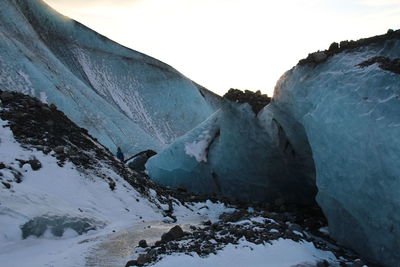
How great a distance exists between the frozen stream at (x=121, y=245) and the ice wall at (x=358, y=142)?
2459mm

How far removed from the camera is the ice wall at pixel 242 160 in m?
11.3

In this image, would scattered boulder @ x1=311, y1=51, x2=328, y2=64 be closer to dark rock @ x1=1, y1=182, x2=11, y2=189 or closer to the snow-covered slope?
dark rock @ x1=1, y1=182, x2=11, y2=189

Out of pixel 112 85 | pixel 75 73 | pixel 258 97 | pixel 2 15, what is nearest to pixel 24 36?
pixel 2 15

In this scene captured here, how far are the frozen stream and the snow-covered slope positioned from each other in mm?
13304

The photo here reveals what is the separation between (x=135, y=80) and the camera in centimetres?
2836

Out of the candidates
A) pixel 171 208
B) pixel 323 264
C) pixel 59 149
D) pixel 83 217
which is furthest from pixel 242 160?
pixel 323 264

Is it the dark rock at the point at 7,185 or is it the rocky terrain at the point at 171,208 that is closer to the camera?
the rocky terrain at the point at 171,208

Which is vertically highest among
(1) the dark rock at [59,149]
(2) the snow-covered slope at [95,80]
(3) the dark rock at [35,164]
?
(2) the snow-covered slope at [95,80]

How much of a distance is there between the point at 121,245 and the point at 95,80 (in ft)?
69.4

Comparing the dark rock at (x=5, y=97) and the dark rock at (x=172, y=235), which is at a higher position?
the dark rock at (x=5, y=97)

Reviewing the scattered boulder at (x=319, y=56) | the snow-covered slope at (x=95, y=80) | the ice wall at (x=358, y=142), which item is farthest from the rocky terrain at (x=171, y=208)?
the snow-covered slope at (x=95, y=80)

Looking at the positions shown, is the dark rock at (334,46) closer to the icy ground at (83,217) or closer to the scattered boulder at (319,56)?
the scattered boulder at (319,56)

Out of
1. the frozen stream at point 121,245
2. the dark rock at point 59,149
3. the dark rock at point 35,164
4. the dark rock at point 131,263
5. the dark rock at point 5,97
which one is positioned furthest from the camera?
the dark rock at point 5,97

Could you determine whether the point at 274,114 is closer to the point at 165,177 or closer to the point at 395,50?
the point at 395,50
